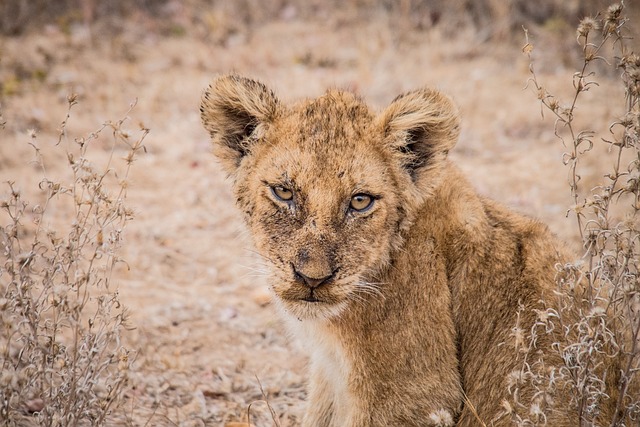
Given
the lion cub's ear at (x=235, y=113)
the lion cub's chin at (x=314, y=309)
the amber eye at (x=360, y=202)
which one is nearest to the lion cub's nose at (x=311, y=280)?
the lion cub's chin at (x=314, y=309)

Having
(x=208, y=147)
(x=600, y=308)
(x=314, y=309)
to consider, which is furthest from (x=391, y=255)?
(x=208, y=147)

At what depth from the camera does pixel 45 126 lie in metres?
9.92

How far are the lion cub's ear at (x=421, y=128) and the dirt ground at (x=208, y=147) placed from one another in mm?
931

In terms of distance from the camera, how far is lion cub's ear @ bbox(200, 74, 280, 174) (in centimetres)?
448

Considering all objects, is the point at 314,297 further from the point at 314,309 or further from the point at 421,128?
the point at 421,128

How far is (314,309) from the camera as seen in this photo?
411 centimetres

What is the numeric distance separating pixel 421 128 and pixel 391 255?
2.58 ft

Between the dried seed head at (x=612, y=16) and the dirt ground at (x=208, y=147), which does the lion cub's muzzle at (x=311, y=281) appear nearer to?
the dirt ground at (x=208, y=147)

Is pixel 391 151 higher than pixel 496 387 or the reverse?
higher

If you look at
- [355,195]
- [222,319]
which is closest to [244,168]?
[355,195]

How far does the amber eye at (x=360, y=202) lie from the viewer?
13.7 ft

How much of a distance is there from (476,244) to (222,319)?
10.2ft

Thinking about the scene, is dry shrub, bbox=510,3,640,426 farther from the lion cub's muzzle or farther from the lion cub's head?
the lion cub's muzzle

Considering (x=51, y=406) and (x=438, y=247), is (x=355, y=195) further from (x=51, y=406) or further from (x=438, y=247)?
(x=51, y=406)
